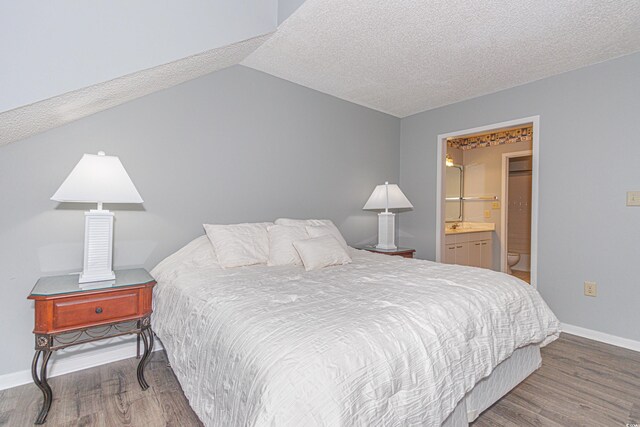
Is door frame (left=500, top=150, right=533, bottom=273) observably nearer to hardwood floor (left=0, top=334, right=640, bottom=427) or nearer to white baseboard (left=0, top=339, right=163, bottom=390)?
hardwood floor (left=0, top=334, right=640, bottom=427)

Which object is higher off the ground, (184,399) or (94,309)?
(94,309)

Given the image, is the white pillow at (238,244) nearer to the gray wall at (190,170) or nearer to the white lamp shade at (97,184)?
the gray wall at (190,170)

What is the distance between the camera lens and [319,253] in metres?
2.33

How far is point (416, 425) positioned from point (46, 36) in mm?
2341

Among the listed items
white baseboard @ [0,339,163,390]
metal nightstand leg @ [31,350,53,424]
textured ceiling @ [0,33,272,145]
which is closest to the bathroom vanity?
textured ceiling @ [0,33,272,145]

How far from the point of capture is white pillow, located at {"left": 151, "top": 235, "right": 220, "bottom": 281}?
216cm

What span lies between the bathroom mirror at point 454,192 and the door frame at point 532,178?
135cm

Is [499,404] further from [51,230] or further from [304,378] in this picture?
[51,230]

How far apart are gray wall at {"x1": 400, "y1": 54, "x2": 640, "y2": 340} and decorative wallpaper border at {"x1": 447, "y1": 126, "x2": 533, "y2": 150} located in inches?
63.3

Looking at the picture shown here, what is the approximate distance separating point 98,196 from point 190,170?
0.82m

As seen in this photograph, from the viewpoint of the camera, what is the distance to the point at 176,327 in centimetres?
170

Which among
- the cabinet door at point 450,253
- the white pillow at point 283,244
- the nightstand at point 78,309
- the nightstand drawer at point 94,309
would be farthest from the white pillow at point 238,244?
the cabinet door at point 450,253

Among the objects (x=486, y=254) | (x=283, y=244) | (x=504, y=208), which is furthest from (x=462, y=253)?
(x=283, y=244)

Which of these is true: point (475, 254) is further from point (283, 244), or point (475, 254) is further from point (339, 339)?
point (339, 339)
